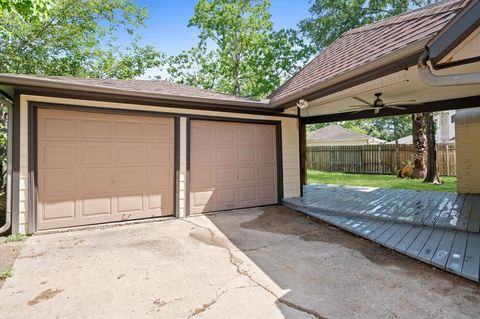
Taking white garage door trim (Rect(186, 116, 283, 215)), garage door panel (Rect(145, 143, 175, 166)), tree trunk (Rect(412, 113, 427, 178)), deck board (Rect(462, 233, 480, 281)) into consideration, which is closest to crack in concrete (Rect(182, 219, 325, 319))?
deck board (Rect(462, 233, 480, 281))

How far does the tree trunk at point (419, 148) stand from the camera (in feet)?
35.5

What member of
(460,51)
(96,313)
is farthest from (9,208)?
(460,51)

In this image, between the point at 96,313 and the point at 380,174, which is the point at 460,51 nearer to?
the point at 96,313

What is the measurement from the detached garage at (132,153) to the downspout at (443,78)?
353cm

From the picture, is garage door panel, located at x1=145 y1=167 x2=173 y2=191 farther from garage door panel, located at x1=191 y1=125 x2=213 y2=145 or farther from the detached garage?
garage door panel, located at x1=191 y1=125 x2=213 y2=145

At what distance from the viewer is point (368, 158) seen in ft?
47.2

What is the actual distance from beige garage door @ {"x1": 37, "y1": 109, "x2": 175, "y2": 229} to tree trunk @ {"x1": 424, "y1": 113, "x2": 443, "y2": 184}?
9893 millimetres

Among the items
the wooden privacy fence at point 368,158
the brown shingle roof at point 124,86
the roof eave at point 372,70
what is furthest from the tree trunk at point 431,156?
the brown shingle roof at point 124,86

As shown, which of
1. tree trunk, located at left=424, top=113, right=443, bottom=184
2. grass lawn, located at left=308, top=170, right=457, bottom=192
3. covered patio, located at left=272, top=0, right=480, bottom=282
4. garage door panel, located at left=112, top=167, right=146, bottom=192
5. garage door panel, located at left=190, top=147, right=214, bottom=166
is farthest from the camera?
tree trunk, located at left=424, top=113, right=443, bottom=184

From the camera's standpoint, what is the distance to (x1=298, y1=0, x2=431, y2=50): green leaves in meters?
11.9

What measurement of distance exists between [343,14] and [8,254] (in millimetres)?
14486

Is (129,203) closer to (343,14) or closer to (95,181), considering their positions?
(95,181)

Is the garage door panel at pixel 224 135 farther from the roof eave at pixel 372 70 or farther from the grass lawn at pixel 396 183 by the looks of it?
the grass lawn at pixel 396 183

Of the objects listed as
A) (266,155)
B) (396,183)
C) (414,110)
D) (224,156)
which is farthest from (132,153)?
(396,183)
